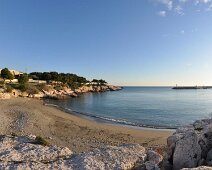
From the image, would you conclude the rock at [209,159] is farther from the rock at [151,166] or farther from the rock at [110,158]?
the rock at [110,158]

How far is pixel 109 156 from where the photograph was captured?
364 inches

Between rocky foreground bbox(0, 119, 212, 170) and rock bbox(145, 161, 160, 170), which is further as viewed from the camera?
rock bbox(145, 161, 160, 170)

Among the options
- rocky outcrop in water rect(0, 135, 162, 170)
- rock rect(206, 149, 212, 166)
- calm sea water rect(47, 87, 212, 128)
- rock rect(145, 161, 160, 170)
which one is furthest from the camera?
calm sea water rect(47, 87, 212, 128)

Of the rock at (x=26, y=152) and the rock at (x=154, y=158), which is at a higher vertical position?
the rock at (x=26, y=152)

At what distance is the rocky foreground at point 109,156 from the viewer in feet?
27.9

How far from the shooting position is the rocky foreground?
27.9 feet

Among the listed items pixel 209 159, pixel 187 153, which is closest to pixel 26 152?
pixel 187 153

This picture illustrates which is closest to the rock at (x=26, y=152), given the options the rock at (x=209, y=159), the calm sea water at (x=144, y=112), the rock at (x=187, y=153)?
the rock at (x=187, y=153)

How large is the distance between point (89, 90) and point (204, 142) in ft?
538

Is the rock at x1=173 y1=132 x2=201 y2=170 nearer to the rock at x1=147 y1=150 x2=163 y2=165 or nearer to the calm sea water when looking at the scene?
the rock at x1=147 y1=150 x2=163 y2=165

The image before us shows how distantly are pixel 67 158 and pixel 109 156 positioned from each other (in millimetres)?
1387

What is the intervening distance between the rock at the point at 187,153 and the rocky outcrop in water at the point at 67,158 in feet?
2.07

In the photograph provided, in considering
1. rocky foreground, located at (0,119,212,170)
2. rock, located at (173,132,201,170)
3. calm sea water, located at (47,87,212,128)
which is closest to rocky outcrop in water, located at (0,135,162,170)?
rocky foreground, located at (0,119,212,170)

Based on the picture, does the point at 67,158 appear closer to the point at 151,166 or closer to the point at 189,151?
the point at 151,166
